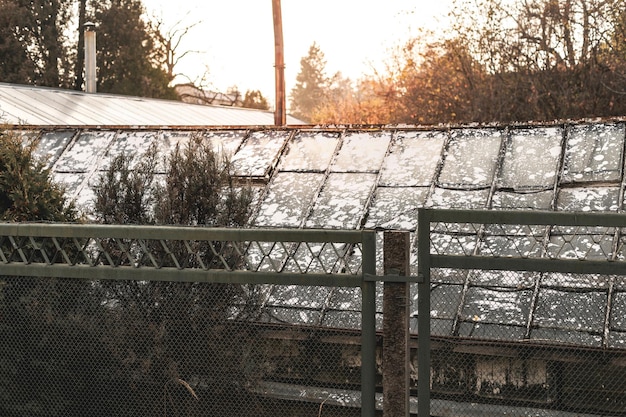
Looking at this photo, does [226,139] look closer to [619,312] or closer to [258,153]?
[258,153]

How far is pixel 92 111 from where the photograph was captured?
16.0 m

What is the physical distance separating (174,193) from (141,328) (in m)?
1.55

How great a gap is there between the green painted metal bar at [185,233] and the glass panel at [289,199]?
3.08 m

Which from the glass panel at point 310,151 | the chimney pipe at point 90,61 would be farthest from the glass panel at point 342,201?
the chimney pipe at point 90,61

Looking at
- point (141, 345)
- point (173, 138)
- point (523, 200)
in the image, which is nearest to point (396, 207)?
point (523, 200)

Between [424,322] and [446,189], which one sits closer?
[424,322]

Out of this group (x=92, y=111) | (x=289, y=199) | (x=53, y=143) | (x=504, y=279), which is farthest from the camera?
(x=92, y=111)

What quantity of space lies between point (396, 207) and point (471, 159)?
100cm

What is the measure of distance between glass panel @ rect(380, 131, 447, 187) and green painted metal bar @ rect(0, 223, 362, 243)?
366 cm

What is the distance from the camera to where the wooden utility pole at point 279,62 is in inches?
664

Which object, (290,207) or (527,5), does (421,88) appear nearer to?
(527,5)

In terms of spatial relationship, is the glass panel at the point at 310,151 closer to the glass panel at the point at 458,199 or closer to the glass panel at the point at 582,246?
the glass panel at the point at 458,199

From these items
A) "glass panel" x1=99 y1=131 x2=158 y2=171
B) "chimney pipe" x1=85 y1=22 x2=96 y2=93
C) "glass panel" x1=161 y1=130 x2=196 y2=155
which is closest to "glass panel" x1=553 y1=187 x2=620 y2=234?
"glass panel" x1=161 y1=130 x2=196 y2=155

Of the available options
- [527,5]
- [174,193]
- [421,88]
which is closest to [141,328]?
[174,193]
